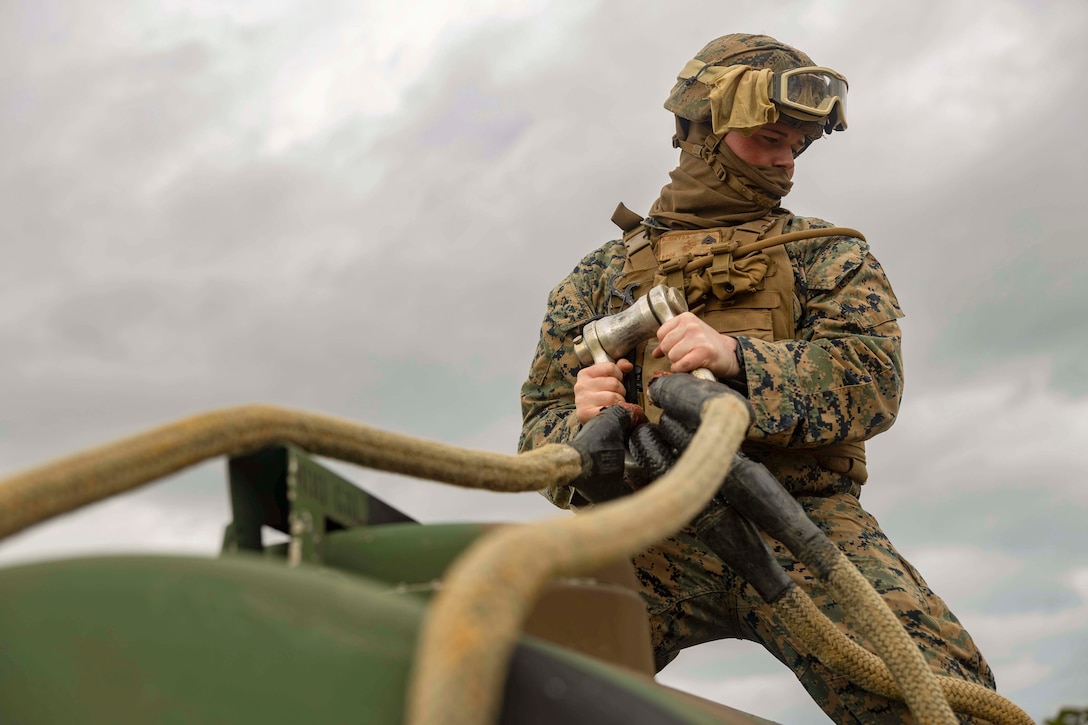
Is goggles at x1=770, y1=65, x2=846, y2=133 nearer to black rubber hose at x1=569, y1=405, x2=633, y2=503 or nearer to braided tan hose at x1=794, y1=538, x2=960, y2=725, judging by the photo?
black rubber hose at x1=569, y1=405, x2=633, y2=503

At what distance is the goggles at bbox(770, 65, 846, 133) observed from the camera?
3.15 m

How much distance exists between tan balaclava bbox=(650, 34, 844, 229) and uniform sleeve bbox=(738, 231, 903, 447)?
24 cm

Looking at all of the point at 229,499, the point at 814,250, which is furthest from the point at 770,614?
the point at 229,499

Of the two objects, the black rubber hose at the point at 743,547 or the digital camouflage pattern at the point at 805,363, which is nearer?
the black rubber hose at the point at 743,547

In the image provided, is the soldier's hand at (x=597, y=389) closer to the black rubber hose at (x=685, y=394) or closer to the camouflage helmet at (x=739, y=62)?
the black rubber hose at (x=685, y=394)

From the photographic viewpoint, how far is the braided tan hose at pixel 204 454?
3.70 feet

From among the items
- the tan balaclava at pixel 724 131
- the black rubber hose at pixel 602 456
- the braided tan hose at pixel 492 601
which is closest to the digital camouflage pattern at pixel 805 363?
the tan balaclava at pixel 724 131

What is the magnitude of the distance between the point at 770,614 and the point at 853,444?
1.77 ft

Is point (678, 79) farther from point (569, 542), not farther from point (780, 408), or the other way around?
point (569, 542)

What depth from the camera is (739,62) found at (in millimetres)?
3344

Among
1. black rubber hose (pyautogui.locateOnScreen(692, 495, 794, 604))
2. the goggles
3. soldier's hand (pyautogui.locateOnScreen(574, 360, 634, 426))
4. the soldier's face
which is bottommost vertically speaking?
black rubber hose (pyautogui.locateOnScreen(692, 495, 794, 604))

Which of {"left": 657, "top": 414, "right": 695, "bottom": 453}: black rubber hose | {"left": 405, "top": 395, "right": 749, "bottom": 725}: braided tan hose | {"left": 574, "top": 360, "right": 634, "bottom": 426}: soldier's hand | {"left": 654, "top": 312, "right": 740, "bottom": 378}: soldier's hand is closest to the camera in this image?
{"left": 405, "top": 395, "right": 749, "bottom": 725}: braided tan hose

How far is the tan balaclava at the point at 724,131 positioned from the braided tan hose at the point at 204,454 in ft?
6.11

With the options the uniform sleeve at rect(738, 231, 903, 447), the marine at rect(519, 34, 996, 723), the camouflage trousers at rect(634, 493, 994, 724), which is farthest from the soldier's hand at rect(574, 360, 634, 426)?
the camouflage trousers at rect(634, 493, 994, 724)
